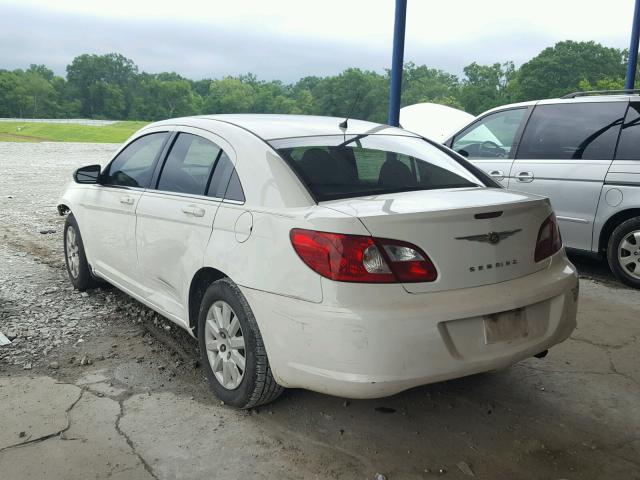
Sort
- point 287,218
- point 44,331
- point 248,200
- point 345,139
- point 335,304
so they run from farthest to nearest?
point 44,331
point 345,139
point 248,200
point 287,218
point 335,304

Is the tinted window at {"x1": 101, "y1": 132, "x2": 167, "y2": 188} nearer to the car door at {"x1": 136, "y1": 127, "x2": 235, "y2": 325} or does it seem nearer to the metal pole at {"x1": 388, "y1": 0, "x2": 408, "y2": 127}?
the car door at {"x1": 136, "y1": 127, "x2": 235, "y2": 325}

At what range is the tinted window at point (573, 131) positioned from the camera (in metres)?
5.90

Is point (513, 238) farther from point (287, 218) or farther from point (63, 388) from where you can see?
point (63, 388)

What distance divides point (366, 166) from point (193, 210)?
1.00 meters

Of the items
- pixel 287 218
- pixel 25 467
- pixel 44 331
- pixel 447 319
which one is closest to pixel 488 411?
pixel 447 319

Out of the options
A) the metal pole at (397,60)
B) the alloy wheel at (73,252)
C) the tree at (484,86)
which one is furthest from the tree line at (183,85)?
the alloy wheel at (73,252)

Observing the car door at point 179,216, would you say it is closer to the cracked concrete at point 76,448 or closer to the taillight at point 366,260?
the cracked concrete at point 76,448

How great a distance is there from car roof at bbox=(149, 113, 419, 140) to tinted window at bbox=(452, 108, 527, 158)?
3.10m

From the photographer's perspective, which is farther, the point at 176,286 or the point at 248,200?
the point at 176,286

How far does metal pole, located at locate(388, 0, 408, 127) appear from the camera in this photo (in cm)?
864

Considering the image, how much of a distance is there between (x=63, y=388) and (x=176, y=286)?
0.87m

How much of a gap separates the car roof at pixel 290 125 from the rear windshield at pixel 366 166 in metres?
0.09

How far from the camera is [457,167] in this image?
12.1 ft

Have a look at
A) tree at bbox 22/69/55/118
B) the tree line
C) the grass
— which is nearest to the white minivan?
the tree line
